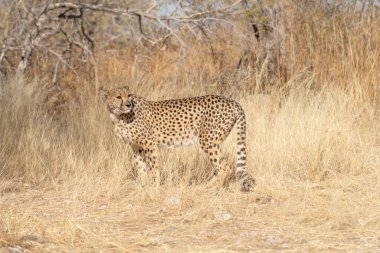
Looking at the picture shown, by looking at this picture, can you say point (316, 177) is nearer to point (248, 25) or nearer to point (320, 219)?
point (320, 219)

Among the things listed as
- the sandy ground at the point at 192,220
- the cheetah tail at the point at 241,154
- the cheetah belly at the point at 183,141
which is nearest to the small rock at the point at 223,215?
the sandy ground at the point at 192,220

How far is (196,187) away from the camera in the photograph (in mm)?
5734

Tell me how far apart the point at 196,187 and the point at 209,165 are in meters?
0.65

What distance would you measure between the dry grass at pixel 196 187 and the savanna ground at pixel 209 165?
0.01m

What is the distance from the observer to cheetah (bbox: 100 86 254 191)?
5820mm

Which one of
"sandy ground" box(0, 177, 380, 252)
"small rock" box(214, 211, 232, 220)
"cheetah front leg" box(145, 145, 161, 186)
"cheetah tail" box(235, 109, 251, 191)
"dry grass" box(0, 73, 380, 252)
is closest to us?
"sandy ground" box(0, 177, 380, 252)

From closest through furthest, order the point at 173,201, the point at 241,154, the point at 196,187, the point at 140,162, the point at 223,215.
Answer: the point at 223,215 < the point at 173,201 < the point at 196,187 < the point at 241,154 < the point at 140,162

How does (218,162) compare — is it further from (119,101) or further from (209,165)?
(119,101)

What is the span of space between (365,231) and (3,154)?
3.45 m

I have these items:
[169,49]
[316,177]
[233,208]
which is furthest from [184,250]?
[169,49]

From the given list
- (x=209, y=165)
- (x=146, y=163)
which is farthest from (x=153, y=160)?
(x=209, y=165)

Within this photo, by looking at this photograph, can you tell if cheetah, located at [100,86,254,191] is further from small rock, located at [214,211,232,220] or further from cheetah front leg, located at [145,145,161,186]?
small rock, located at [214,211,232,220]

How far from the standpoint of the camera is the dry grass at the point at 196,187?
4203 mm

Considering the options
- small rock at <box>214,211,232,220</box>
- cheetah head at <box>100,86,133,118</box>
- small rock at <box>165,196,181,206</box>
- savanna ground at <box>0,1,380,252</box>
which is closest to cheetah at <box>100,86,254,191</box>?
cheetah head at <box>100,86,133,118</box>
